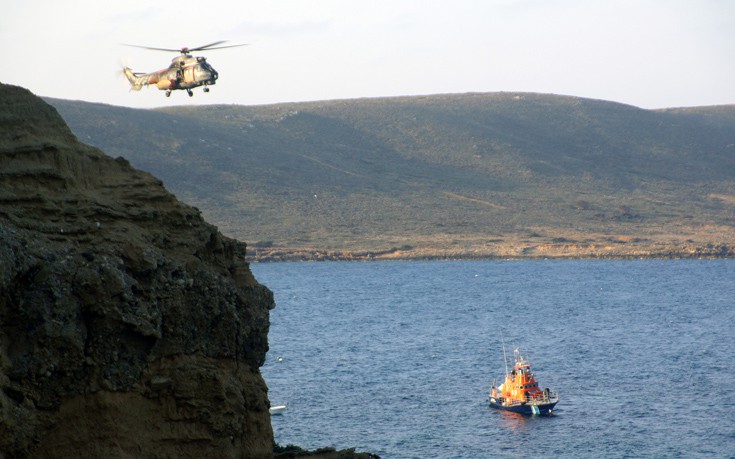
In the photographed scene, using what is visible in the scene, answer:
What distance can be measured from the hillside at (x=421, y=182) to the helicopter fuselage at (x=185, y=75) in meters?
90.6

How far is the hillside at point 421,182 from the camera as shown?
145 m

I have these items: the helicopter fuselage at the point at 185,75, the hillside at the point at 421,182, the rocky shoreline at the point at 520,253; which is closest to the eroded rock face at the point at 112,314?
the helicopter fuselage at the point at 185,75

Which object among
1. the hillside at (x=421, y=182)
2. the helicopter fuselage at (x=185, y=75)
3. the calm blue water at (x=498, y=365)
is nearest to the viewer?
the calm blue water at (x=498, y=365)

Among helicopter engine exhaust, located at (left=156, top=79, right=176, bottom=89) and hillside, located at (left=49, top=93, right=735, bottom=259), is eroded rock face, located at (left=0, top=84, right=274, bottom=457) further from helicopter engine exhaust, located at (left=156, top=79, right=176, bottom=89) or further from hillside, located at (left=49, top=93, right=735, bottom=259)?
hillside, located at (left=49, top=93, right=735, bottom=259)

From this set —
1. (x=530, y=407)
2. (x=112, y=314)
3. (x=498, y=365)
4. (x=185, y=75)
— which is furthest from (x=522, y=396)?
(x=112, y=314)

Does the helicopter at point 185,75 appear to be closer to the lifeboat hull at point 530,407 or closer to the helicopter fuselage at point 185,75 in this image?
the helicopter fuselage at point 185,75

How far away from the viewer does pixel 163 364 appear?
11852 millimetres

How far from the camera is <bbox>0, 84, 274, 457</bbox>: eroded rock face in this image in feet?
35.1

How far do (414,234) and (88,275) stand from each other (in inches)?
5305

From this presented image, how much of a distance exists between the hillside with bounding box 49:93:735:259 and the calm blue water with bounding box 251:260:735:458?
75.1 feet

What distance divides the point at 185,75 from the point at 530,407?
1849 cm

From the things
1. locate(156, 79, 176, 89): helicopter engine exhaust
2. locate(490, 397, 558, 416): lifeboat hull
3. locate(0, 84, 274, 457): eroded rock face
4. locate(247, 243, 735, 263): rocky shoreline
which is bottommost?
locate(247, 243, 735, 263): rocky shoreline

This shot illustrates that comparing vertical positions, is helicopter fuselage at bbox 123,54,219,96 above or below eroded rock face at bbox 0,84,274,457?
above

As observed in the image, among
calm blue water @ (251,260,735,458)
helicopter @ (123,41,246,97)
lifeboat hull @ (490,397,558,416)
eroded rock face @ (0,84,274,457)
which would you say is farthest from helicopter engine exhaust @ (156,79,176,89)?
eroded rock face @ (0,84,274,457)
